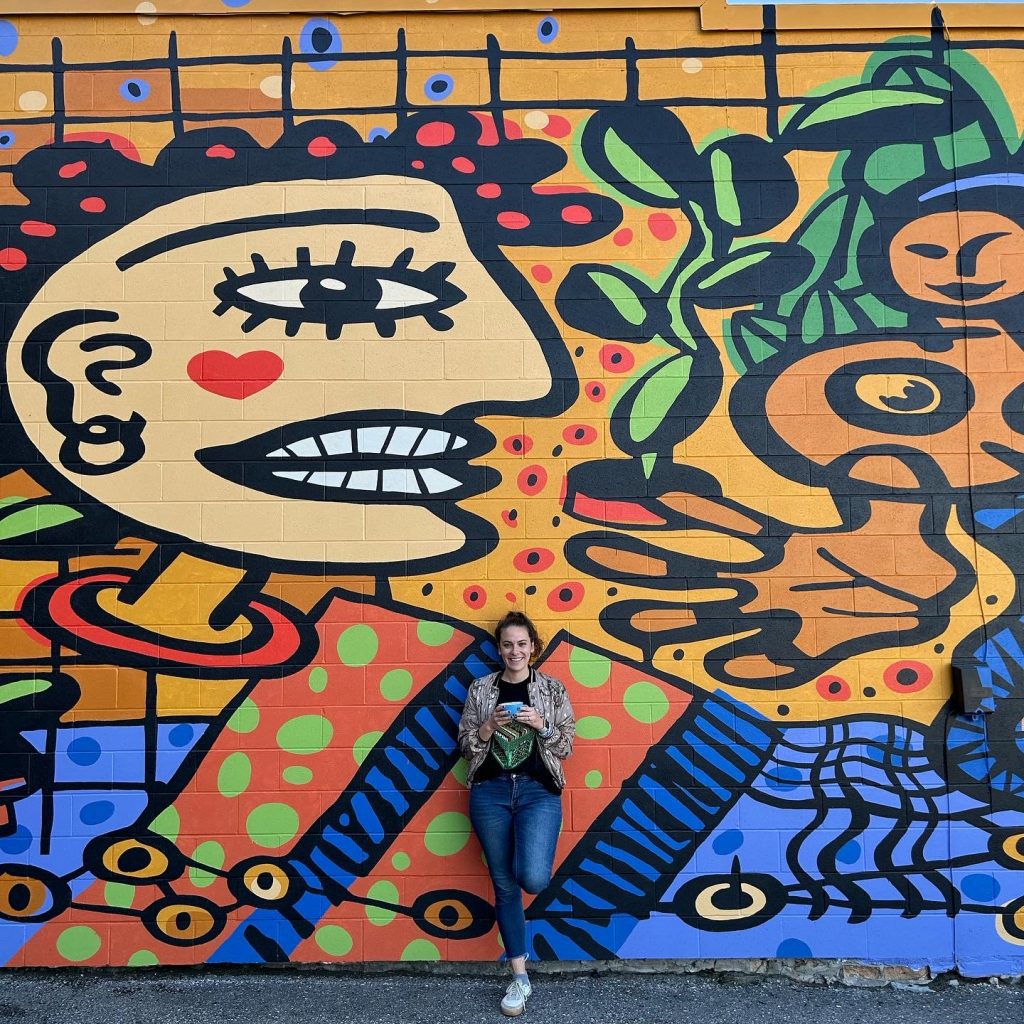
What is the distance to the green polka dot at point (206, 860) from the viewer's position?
4285 mm

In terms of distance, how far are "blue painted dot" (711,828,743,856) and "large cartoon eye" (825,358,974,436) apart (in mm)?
2112

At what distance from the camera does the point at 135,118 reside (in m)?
4.49

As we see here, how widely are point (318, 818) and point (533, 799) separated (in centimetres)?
108

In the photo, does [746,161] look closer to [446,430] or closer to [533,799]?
[446,430]

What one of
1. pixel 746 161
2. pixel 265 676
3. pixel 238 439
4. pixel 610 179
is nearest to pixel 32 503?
pixel 238 439

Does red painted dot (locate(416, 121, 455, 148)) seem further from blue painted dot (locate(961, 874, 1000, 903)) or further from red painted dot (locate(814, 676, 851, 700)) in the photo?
blue painted dot (locate(961, 874, 1000, 903))

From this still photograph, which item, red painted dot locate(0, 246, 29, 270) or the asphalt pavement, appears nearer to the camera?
the asphalt pavement

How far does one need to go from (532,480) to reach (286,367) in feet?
4.48

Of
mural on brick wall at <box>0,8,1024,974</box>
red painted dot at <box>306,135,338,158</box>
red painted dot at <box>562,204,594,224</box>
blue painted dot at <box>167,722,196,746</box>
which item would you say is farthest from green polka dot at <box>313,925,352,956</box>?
red painted dot at <box>306,135,338,158</box>

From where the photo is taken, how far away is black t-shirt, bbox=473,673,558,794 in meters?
4.06

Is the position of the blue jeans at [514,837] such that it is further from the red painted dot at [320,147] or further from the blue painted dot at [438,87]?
the blue painted dot at [438,87]

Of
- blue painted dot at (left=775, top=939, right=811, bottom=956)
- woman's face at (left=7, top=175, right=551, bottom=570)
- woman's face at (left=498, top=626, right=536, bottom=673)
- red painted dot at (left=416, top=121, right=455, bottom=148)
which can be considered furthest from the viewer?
red painted dot at (left=416, top=121, right=455, bottom=148)

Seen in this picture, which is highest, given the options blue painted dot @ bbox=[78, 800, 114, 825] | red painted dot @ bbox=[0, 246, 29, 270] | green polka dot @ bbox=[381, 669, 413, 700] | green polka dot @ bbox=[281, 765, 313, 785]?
red painted dot @ bbox=[0, 246, 29, 270]

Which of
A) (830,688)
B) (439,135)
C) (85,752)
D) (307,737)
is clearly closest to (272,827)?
(307,737)
